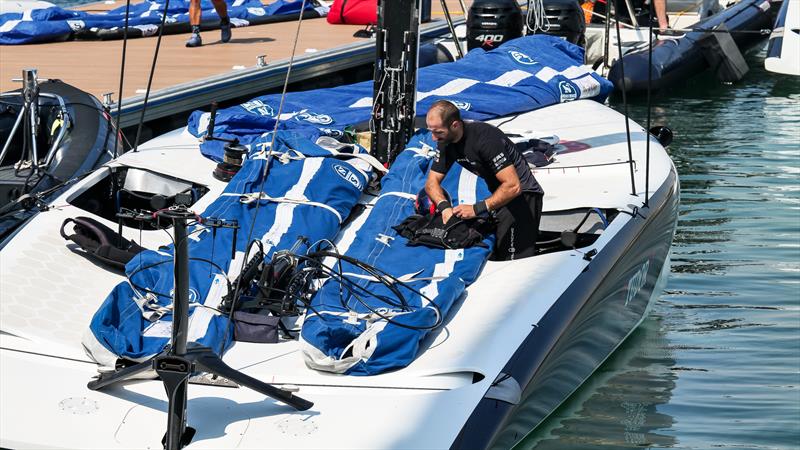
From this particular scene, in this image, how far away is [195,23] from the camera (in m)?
12.8

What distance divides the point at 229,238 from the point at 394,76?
67.3 inches

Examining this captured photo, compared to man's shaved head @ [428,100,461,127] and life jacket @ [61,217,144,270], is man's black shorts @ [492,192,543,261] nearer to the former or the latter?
man's shaved head @ [428,100,461,127]

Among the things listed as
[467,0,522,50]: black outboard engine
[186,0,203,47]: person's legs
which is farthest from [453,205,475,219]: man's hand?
[186,0,203,47]: person's legs

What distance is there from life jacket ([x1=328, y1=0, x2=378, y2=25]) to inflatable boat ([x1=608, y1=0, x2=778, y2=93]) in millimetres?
2801

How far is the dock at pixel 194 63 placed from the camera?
10297mm

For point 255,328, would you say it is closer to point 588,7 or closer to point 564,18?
point 564,18

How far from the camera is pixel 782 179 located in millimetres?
10656

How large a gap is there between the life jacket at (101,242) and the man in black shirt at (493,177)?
1525 mm

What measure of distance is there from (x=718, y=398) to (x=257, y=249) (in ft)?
8.52

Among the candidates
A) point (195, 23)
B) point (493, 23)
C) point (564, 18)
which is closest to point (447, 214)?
point (493, 23)

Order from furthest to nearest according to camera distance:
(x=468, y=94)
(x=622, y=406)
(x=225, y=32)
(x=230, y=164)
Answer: (x=225, y=32)
(x=468, y=94)
(x=230, y=164)
(x=622, y=406)

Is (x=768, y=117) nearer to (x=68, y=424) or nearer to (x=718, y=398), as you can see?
(x=718, y=398)

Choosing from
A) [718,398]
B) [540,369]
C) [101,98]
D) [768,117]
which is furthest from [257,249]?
[768,117]

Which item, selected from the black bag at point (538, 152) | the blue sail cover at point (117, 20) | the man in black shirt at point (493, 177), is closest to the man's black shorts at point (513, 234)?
the man in black shirt at point (493, 177)
